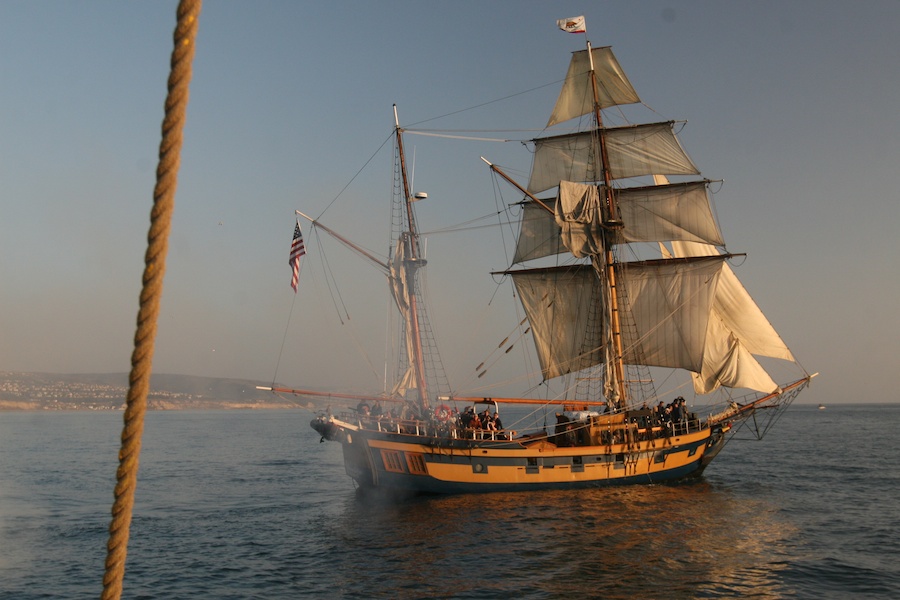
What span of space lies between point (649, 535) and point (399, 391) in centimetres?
1771

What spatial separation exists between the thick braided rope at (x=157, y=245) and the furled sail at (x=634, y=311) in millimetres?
45466

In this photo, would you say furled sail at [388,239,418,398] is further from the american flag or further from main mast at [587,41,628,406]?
main mast at [587,41,628,406]

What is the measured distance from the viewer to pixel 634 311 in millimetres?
48688

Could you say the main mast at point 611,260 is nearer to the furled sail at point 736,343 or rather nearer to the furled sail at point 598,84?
the furled sail at point 598,84

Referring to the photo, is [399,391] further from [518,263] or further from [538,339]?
[518,263]

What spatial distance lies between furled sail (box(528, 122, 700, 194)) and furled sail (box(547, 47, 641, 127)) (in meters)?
2.74

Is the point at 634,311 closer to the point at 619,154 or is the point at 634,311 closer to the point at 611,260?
the point at 611,260

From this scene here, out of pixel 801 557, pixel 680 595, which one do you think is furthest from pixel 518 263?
pixel 680 595

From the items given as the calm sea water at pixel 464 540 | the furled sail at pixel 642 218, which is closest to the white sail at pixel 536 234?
the furled sail at pixel 642 218

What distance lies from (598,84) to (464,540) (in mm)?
40262

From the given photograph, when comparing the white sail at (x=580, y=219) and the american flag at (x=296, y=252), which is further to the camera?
the white sail at (x=580, y=219)

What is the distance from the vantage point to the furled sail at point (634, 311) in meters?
45.9

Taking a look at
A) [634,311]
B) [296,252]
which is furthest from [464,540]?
[634,311]

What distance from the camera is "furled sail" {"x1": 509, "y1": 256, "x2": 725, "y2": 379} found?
45.9 m
